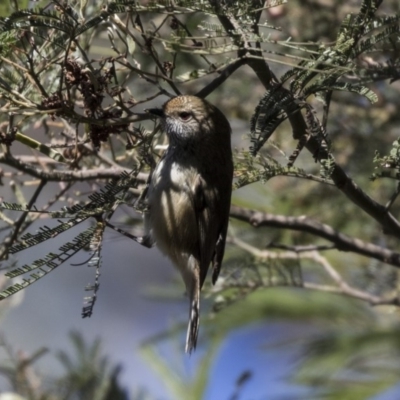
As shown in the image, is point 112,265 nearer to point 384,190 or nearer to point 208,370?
point 384,190

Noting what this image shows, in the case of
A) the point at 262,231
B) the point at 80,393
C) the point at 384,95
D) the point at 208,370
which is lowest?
the point at 80,393

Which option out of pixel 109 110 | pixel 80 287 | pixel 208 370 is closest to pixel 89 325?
pixel 80 287

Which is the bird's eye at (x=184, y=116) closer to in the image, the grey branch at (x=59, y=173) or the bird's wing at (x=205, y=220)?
the bird's wing at (x=205, y=220)

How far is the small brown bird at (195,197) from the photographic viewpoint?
2.64m

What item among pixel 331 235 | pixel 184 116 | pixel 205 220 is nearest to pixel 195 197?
pixel 205 220

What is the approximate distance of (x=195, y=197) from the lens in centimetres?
274

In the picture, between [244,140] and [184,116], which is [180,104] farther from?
[244,140]

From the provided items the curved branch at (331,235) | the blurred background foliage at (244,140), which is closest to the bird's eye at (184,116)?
the blurred background foliage at (244,140)

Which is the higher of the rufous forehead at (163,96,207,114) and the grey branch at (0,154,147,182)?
the rufous forehead at (163,96,207,114)

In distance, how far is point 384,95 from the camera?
12.4ft

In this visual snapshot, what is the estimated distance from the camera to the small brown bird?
2639 mm

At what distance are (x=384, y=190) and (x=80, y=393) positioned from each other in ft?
6.05

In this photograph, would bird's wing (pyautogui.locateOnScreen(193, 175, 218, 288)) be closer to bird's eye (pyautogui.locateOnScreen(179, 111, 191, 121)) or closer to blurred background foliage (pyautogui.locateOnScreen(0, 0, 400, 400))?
blurred background foliage (pyautogui.locateOnScreen(0, 0, 400, 400))

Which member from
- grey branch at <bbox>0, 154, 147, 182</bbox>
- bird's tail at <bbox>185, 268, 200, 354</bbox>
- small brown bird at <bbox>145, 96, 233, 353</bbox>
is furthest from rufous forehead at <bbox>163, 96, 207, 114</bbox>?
bird's tail at <bbox>185, 268, 200, 354</bbox>
